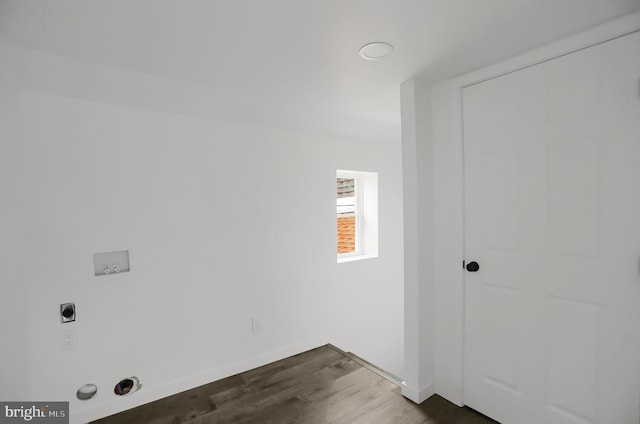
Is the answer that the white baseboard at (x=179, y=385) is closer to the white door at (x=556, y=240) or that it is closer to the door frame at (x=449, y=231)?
the door frame at (x=449, y=231)

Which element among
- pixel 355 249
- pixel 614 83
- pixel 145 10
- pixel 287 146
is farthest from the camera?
pixel 355 249

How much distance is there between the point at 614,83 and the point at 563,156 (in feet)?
1.31

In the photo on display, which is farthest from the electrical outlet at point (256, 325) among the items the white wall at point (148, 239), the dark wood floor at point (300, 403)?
the dark wood floor at point (300, 403)

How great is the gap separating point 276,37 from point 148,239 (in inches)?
68.4

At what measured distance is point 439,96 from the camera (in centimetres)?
221

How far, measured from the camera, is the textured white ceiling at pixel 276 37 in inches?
52.8

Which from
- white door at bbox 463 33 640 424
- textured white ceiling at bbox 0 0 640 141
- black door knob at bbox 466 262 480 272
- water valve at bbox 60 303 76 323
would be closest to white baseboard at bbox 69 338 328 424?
water valve at bbox 60 303 76 323

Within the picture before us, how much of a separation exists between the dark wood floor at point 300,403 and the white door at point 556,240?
0.43m

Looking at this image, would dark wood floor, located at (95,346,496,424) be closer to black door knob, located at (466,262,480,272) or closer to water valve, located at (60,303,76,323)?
water valve, located at (60,303,76,323)

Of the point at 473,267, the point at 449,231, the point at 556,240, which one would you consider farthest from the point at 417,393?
the point at 556,240

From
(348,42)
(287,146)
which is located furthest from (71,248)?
(348,42)

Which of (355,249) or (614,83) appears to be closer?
(614,83)

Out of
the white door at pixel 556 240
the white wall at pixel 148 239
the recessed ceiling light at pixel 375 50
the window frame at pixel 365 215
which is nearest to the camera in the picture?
the white door at pixel 556 240

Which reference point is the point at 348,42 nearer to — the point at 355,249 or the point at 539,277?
the point at 539,277
